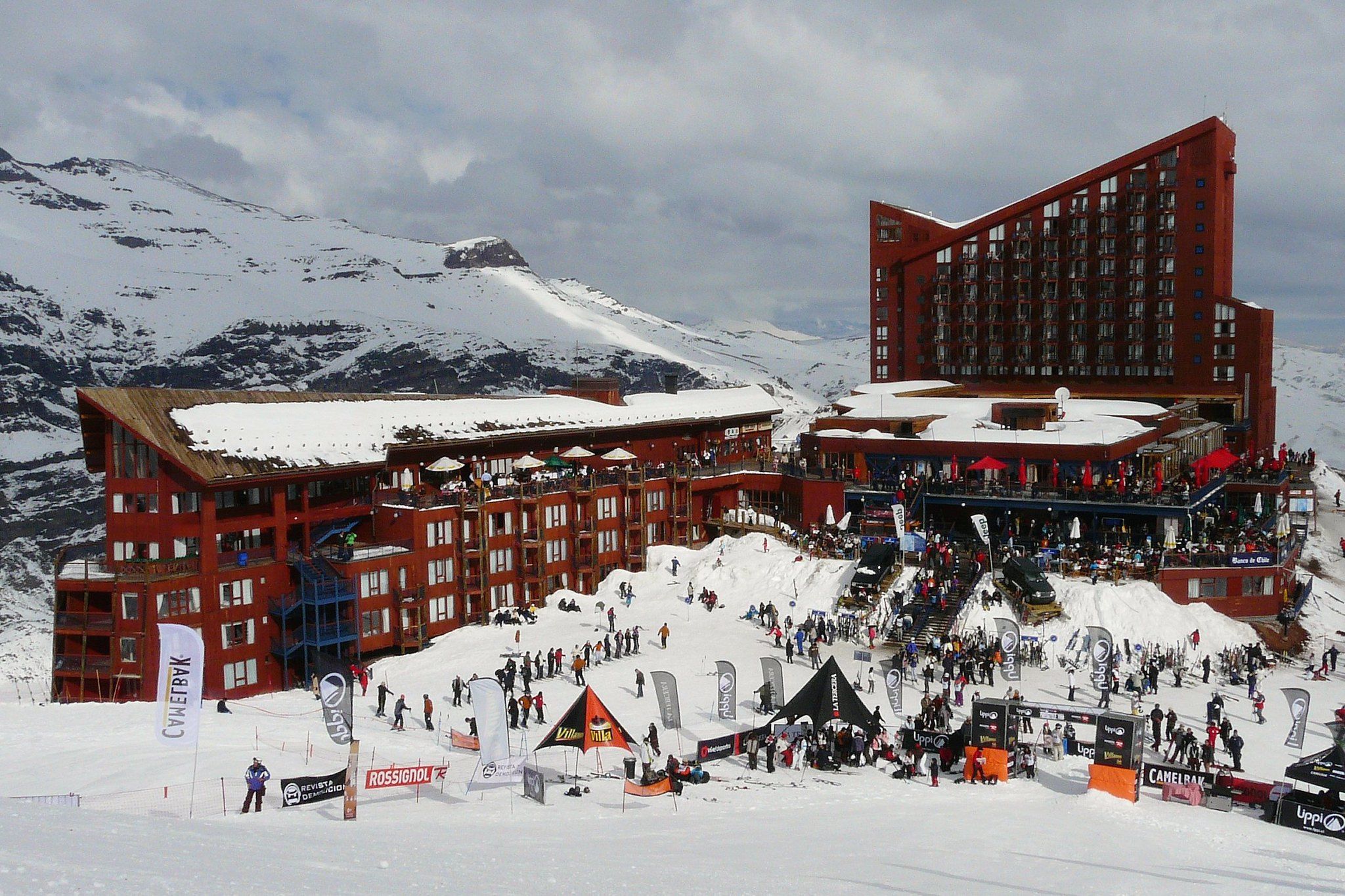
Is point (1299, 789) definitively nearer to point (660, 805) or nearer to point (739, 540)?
point (660, 805)

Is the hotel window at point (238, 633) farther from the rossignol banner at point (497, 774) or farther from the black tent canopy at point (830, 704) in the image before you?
the black tent canopy at point (830, 704)

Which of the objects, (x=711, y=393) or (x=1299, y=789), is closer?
(x=1299, y=789)

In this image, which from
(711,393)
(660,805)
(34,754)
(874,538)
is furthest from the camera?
(711,393)

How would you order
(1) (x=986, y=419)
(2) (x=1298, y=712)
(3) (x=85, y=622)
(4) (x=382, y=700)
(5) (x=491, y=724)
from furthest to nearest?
1. (1) (x=986, y=419)
2. (3) (x=85, y=622)
3. (4) (x=382, y=700)
4. (2) (x=1298, y=712)
5. (5) (x=491, y=724)

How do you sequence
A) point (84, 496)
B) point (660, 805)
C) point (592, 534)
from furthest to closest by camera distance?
point (84, 496) < point (592, 534) < point (660, 805)

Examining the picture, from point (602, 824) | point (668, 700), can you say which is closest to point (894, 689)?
point (668, 700)

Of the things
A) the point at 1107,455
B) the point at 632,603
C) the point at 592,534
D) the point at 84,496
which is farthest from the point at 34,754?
the point at 84,496

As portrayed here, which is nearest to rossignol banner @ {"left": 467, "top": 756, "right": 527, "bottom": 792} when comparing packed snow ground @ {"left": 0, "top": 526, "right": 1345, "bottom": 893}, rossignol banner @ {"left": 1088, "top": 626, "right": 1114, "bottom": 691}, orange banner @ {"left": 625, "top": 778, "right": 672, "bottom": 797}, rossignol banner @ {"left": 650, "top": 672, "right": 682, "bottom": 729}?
packed snow ground @ {"left": 0, "top": 526, "right": 1345, "bottom": 893}

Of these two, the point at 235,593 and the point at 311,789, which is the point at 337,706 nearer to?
the point at 311,789
